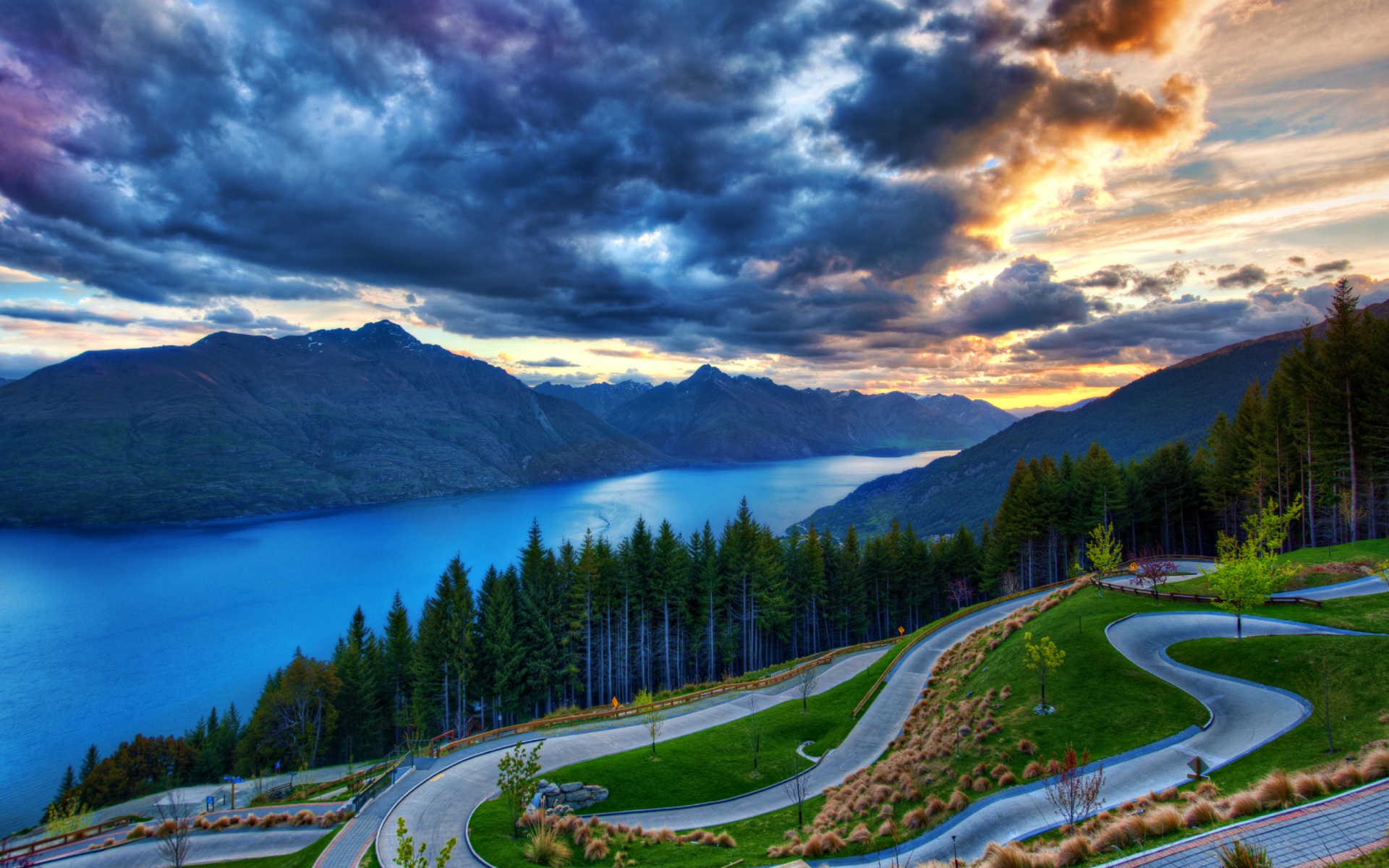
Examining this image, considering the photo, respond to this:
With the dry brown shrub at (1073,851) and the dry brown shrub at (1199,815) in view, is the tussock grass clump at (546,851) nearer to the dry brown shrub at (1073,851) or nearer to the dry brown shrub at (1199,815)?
the dry brown shrub at (1073,851)

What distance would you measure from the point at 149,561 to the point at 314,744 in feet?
397

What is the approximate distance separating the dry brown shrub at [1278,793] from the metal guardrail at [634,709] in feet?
90.9

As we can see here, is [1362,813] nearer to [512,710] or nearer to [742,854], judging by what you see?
[742,854]

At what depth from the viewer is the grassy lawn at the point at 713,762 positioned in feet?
78.9

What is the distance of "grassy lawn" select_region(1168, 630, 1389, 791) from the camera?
1502 cm

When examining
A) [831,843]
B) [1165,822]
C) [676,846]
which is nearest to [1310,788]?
[1165,822]

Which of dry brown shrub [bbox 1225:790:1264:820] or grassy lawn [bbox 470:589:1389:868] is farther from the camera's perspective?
grassy lawn [bbox 470:589:1389:868]

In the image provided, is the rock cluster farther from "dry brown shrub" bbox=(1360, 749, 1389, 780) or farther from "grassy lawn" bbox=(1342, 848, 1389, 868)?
"dry brown shrub" bbox=(1360, 749, 1389, 780)

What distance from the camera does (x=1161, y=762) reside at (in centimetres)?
1695

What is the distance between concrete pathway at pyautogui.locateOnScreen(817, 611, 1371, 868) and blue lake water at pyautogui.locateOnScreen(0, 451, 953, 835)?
65.5 meters

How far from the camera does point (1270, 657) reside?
21562 mm

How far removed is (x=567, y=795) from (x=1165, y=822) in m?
20.2

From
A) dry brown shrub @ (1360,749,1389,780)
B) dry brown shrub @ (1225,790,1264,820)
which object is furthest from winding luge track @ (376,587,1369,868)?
dry brown shrub @ (1360,749,1389,780)

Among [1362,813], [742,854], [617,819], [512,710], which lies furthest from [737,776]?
[512,710]
